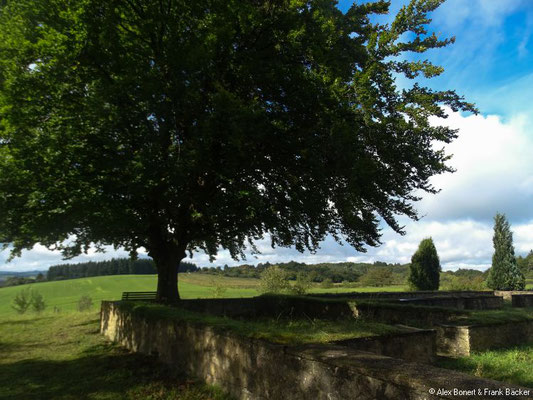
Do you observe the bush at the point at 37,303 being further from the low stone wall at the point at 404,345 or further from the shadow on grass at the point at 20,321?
the low stone wall at the point at 404,345

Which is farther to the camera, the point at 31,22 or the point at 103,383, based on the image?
the point at 31,22

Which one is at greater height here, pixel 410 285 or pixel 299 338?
pixel 299 338

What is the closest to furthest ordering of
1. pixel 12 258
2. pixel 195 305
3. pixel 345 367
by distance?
pixel 345 367 < pixel 12 258 < pixel 195 305

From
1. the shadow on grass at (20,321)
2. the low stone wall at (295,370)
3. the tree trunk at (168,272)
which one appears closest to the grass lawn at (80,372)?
the low stone wall at (295,370)

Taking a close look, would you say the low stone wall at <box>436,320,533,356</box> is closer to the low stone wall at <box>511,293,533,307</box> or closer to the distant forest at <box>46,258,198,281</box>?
the low stone wall at <box>511,293,533,307</box>

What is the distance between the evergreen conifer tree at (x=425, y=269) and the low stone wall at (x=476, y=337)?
36.9 metres

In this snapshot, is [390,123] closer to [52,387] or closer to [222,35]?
[222,35]

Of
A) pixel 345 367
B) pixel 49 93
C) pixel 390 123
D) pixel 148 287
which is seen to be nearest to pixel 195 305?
pixel 49 93

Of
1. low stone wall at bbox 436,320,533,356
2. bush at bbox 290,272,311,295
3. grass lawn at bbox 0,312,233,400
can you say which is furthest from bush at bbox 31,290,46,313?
low stone wall at bbox 436,320,533,356

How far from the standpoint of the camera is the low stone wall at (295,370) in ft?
12.0

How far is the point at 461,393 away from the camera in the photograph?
3.32m

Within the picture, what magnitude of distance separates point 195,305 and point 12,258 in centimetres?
805

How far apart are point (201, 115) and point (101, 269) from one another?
106 metres

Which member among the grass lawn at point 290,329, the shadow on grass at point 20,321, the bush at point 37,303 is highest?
the grass lawn at point 290,329
